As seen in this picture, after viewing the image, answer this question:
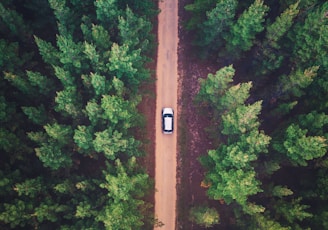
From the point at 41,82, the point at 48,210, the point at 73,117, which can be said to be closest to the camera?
the point at 48,210

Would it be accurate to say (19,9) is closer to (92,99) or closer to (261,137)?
(92,99)

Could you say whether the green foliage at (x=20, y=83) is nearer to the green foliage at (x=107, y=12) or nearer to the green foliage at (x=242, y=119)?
the green foliage at (x=107, y=12)

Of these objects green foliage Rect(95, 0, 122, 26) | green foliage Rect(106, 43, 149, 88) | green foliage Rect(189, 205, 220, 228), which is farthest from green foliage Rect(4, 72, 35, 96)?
green foliage Rect(189, 205, 220, 228)

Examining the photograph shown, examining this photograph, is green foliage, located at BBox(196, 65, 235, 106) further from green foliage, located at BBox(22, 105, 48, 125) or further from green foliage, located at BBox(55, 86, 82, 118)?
green foliage, located at BBox(22, 105, 48, 125)

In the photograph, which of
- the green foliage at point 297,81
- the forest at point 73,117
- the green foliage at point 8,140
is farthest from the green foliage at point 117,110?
the green foliage at point 297,81

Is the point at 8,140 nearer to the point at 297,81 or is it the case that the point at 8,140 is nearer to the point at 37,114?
the point at 37,114

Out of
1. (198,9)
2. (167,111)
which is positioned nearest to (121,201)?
(167,111)
